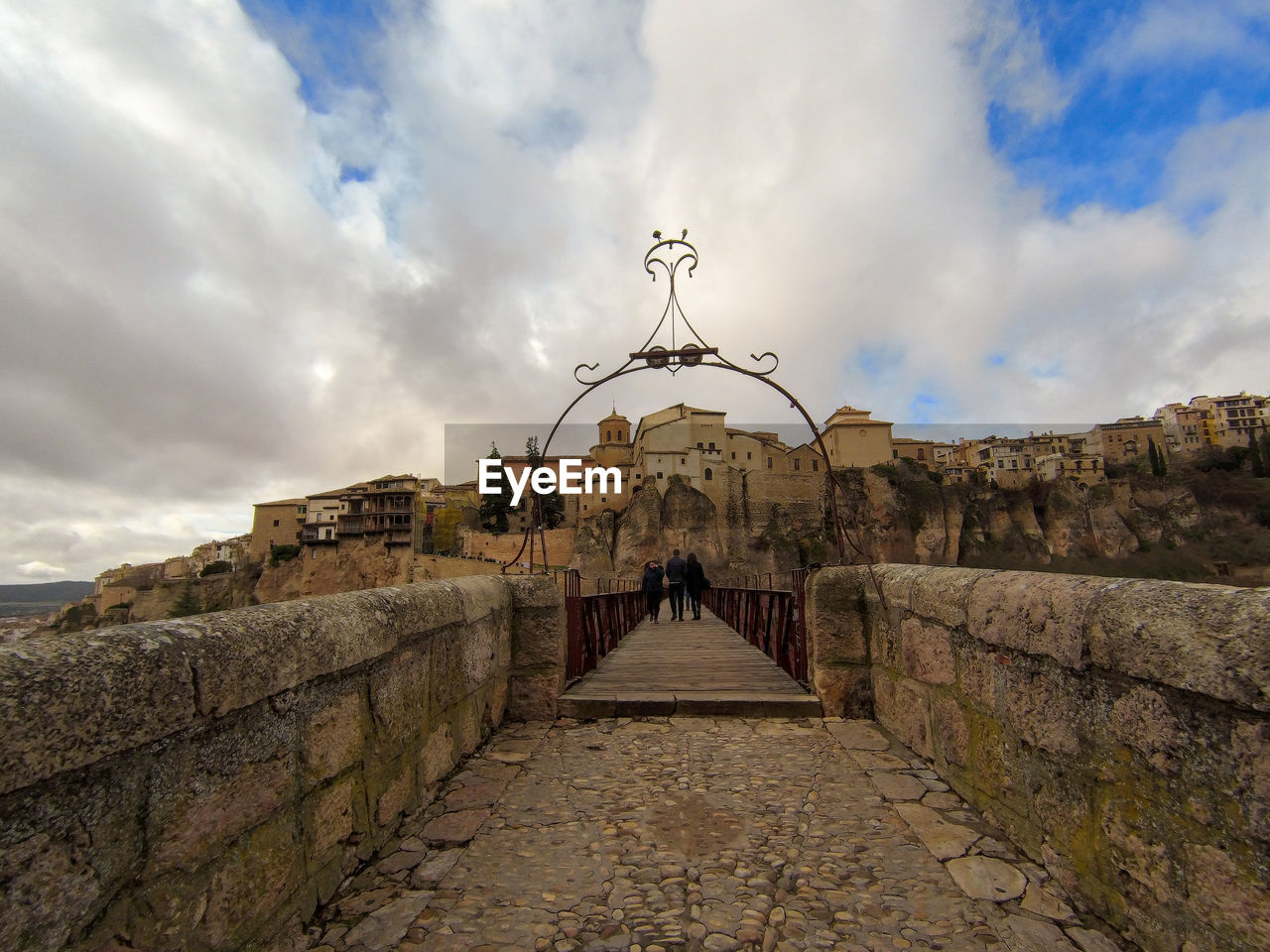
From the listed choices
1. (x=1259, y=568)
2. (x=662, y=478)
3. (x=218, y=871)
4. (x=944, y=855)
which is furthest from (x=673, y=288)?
(x=662, y=478)

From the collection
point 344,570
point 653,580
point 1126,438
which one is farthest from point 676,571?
point 1126,438

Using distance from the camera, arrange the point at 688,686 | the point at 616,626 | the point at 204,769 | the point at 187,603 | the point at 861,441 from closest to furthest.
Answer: the point at 204,769 → the point at 688,686 → the point at 616,626 → the point at 187,603 → the point at 861,441

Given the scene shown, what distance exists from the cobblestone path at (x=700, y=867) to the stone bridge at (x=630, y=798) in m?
0.01

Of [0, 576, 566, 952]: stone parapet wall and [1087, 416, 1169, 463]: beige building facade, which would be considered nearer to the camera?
[0, 576, 566, 952]: stone parapet wall

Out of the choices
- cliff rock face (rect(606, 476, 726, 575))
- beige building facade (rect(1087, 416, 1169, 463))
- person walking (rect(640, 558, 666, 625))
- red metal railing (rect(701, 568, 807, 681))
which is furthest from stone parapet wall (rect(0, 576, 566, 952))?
beige building facade (rect(1087, 416, 1169, 463))

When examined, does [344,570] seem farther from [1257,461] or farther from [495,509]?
[1257,461]

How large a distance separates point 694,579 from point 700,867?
11.5m

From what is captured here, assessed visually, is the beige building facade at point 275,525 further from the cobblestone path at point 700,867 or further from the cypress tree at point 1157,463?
the cypress tree at point 1157,463

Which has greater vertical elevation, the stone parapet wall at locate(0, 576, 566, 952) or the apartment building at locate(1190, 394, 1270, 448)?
the apartment building at locate(1190, 394, 1270, 448)

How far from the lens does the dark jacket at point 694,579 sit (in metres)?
13.8

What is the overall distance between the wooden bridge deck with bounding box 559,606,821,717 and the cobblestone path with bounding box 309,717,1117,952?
0.88m

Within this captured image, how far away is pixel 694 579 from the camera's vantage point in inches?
549

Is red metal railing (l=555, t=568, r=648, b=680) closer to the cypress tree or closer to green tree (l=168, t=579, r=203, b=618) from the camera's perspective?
green tree (l=168, t=579, r=203, b=618)

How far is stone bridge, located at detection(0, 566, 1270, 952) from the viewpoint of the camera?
1.42m
